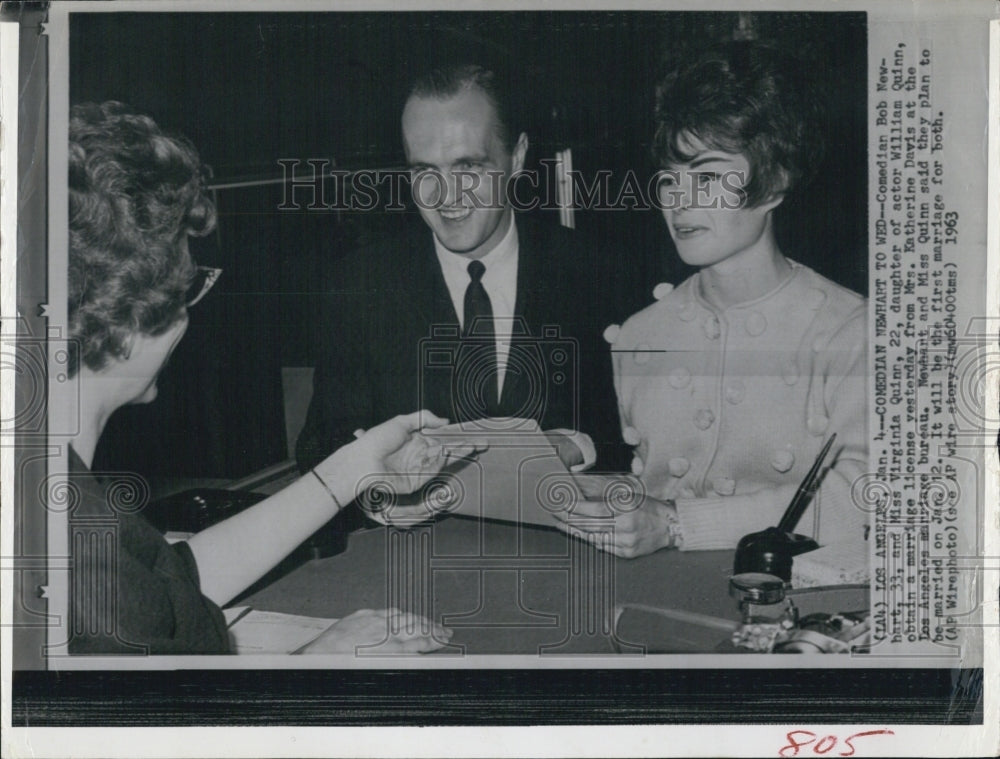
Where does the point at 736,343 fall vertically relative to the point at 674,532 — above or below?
above

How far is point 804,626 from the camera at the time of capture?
247cm

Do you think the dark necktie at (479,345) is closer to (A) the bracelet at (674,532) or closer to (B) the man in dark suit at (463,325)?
(B) the man in dark suit at (463,325)

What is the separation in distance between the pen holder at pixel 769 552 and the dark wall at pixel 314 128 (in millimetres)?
665

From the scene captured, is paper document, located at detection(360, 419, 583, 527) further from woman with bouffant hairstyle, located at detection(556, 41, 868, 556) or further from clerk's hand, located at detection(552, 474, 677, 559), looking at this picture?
woman with bouffant hairstyle, located at detection(556, 41, 868, 556)

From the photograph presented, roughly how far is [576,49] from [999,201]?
3.71 ft

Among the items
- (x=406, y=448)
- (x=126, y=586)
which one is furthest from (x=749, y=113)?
(x=126, y=586)

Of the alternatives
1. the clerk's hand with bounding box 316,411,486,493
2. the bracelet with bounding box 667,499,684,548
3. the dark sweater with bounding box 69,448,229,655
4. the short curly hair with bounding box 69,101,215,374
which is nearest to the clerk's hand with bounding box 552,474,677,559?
the bracelet with bounding box 667,499,684,548

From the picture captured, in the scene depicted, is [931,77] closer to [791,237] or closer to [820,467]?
[791,237]

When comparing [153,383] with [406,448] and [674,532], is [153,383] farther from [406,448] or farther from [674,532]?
[674,532]

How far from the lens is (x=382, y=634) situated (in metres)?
2.46

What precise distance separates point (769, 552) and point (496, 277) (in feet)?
3.20

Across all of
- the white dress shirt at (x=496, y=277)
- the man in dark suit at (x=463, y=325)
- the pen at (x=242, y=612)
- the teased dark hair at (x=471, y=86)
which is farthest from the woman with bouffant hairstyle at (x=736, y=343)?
the pen at (x=242, y=612)

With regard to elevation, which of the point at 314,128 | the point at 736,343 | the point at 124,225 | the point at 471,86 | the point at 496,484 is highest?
the point at 471,86

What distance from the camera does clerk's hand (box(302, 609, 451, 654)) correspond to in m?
2.46
